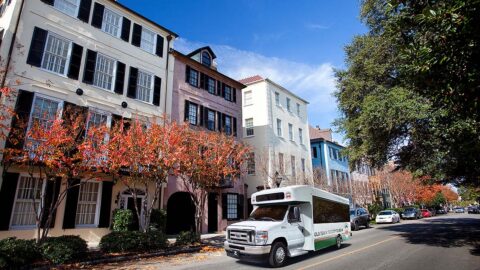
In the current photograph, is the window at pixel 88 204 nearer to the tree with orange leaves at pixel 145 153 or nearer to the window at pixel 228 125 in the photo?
the tree with orange leaves at pixel 145 153

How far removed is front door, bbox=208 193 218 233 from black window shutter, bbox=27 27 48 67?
1430 centimetres

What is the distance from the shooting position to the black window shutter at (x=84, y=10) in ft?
53.9

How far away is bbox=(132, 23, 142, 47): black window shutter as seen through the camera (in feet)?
62.4

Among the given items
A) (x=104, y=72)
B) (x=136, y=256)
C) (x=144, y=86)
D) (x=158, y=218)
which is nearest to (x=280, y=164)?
(x=158, y=218)

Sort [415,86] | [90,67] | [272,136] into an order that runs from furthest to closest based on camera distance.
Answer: [272,136] < [90,67] < [415,86]

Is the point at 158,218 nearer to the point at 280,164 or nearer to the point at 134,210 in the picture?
the point at 134,210

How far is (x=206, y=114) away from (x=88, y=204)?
11.2m

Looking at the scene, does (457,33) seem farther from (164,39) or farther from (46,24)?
(164,39)

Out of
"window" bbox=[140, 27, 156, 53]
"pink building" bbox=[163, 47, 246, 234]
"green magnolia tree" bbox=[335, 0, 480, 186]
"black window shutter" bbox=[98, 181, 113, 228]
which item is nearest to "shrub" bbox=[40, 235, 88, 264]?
"black window shutter" bbox=[98, 181, 113, 228]

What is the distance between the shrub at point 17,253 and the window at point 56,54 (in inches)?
361

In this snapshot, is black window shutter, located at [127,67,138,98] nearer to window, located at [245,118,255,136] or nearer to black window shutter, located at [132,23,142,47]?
black window shutter, located at [132,23,142,47]

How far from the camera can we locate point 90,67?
16.2 meters

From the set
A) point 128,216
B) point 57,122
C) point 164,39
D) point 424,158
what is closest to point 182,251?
point 128,216

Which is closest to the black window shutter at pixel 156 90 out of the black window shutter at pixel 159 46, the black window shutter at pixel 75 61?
the black window shutter at pixel 159 46
